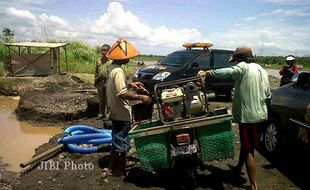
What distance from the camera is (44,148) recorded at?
766 centimetres

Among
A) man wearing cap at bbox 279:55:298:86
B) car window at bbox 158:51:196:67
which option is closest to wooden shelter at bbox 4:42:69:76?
car window at bbox 158:51:196:67

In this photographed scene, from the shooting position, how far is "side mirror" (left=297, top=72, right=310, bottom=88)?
6.02 m

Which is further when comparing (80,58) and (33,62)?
(80,58)

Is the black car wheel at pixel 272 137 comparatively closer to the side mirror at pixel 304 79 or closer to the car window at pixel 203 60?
the side mirror at pixel 304 79

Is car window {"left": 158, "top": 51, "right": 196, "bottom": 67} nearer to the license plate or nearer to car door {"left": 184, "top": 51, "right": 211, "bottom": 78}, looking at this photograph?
car door {"left": 184, "top": 51, "right": 211, "bottom": 78}

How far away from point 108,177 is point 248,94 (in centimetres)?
249

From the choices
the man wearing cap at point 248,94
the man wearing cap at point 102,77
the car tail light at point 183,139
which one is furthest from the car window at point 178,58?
the car tail light at point 183,139

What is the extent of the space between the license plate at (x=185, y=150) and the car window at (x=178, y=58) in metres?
7.34

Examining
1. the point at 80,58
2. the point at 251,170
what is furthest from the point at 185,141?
the point at 80,58

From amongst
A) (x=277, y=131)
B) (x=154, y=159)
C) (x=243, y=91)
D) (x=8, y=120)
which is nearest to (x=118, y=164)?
(x=154, y=159)

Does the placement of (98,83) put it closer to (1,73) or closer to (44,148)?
(44,148)

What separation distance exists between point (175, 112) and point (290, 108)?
221cm

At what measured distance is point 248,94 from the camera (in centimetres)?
496

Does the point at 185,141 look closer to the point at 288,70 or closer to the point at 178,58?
the point at 288,70
